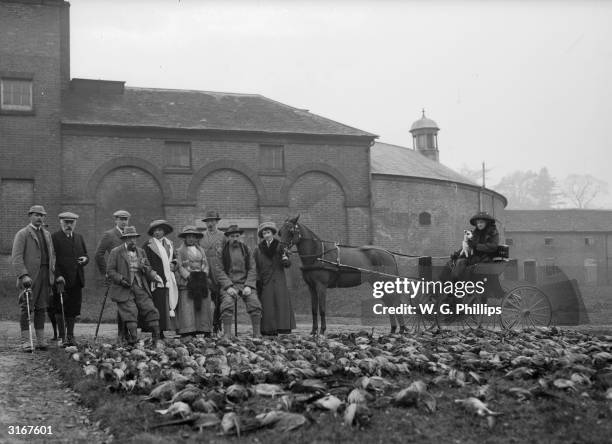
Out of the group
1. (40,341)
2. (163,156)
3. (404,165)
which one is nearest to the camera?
(40,341)

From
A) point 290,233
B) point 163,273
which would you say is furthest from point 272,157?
point 163,273

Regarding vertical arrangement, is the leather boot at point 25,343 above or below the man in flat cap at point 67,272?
below

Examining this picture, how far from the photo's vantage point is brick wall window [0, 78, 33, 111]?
25.7m

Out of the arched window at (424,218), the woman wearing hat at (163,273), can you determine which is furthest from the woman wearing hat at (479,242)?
the arched window at (424,218)

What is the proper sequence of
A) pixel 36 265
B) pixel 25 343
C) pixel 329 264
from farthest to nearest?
pixel 329 264
pixel 25 343
pixel 36 265

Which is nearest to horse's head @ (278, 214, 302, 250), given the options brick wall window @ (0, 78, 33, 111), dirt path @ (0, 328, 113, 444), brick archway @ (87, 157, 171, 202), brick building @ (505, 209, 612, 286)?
dirt path @ (0, 328, 113, 444)

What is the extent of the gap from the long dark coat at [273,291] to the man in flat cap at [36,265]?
10.7ft

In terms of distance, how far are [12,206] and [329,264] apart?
52.9 ft

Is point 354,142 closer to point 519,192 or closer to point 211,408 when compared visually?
point 211,408

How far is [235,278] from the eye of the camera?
38.2 feet

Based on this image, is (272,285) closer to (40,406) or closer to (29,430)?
(40,406)

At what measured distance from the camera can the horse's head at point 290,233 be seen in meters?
12.7

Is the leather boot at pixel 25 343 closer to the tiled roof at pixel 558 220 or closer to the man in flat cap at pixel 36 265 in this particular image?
the man in flat cap at pixel 36 265

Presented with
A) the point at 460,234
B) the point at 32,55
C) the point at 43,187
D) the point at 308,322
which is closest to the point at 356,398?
the point at 308,322
